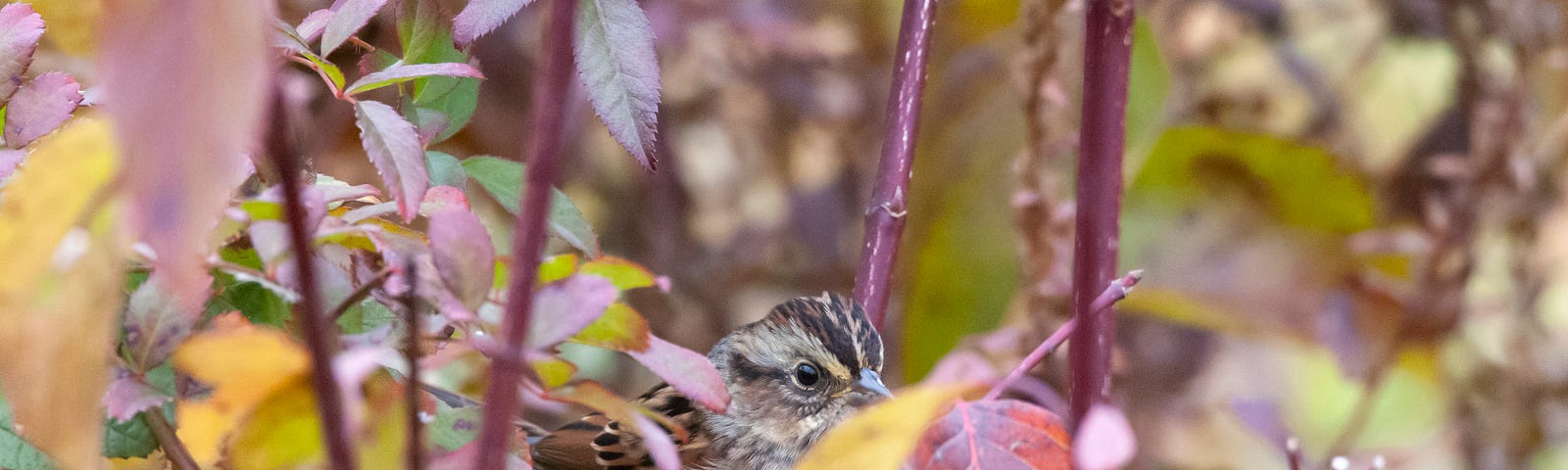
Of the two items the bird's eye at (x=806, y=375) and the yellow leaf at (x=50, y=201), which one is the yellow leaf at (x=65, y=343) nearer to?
the yellow leaf at (x=50, y=201)

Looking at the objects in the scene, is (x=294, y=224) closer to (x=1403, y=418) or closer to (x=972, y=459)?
(x=972, y=459)

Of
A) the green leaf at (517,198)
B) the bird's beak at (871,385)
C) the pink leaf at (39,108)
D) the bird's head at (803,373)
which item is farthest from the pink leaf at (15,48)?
the bird's beak at (871,385)

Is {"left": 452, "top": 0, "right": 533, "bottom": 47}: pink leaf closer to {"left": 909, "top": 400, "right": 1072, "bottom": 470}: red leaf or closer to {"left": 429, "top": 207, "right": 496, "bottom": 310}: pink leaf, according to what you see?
{"left": 429, "top": 207, "right": 496, "bottom": 310}: pink leaf

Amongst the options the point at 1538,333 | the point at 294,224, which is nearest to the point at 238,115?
the point at 294,224

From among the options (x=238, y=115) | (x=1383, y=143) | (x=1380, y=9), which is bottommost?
(x=238, y=115)

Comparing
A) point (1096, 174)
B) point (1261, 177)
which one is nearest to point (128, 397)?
point (1096, 174)

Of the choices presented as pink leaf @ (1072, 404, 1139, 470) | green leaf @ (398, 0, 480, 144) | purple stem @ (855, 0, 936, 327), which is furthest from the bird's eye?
pink leaf @ (1072, 404, 1139, 470)
